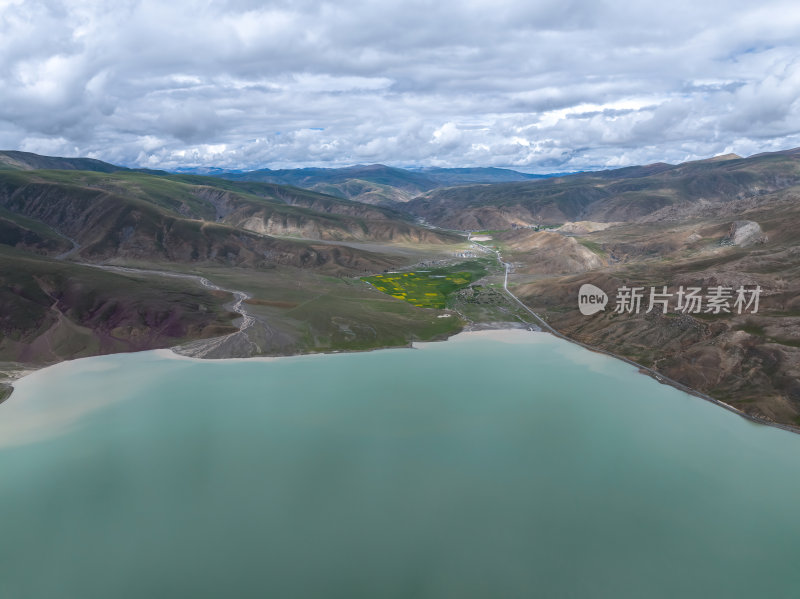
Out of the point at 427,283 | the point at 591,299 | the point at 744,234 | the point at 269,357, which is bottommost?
the point at 269,357

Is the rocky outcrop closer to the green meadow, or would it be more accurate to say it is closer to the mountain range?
the mountain range

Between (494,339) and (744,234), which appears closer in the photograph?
(494,339)

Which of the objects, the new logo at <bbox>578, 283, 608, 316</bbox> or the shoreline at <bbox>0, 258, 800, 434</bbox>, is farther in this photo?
the new logo at <bbox>578, 283, 608, 316</bbox>

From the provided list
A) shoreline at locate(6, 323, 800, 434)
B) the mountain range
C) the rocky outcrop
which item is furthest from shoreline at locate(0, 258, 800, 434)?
the rocky outcrop

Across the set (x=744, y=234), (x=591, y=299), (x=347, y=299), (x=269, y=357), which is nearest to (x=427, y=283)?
(x=347, y=299)

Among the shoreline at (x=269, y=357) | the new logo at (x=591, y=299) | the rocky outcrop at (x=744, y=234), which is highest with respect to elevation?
the rocky outcrop at (x=744, y=234)

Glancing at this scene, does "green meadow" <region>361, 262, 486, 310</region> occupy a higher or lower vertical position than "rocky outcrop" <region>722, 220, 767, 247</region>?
lower

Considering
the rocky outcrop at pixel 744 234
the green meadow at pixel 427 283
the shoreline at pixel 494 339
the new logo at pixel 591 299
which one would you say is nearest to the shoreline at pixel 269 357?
the shoreline at pixel 494 339

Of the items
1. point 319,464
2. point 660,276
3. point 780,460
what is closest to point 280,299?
point 319,464

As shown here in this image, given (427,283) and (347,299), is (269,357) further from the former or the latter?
(427,283)

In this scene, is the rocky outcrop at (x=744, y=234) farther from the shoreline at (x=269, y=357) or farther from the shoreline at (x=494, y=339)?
the shoreline at (x=494, y=339)

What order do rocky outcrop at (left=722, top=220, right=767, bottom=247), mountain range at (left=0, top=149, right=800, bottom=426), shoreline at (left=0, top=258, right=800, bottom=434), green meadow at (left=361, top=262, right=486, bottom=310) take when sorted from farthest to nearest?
rocky outcrop at (left=722, top=220, right=767, bottom=247) → green meadow at (left=361, top=262, right=486, bottom=310) → mountain range at (left=0, top=149, right=800, bottom=426) → shoreline at (left=0, top=258, right=800, bottom=434)
